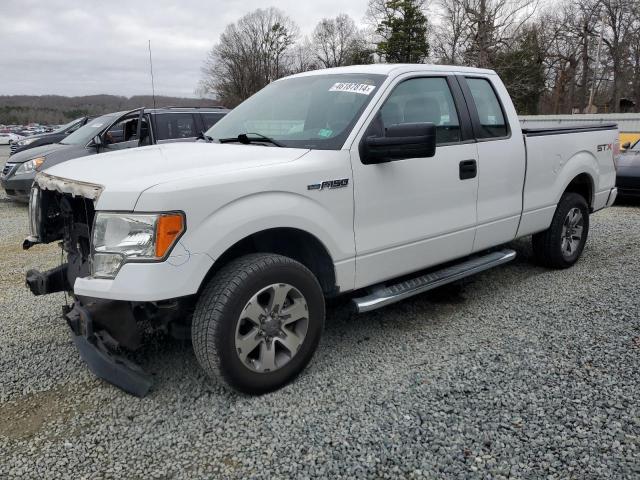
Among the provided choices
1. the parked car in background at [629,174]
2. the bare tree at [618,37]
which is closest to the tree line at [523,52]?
the bare tree at [618,37]

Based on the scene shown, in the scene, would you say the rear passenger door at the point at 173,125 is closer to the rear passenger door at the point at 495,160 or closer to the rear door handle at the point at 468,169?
the rear passenger door at the point at 495,160

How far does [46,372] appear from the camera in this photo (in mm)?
3334

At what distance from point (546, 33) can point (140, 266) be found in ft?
153

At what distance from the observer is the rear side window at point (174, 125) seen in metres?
8.72

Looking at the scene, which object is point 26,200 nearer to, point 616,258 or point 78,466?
point 78,466

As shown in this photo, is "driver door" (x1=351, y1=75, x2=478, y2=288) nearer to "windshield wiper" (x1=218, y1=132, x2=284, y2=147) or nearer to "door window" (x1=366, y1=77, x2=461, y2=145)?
"door window" (x1=366, y1=77, x2=461, y2=145)

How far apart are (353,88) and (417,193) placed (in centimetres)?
85

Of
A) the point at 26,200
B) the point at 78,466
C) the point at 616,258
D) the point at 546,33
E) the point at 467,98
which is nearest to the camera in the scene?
the point at 78,466

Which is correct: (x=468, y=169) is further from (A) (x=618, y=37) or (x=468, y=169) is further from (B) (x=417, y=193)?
(A) (x=618, y=37)

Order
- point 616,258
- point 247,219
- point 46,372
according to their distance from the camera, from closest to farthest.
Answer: point 247,219 < point 46,372 < point 616,258

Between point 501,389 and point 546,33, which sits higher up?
point 546,33

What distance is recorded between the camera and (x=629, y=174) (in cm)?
929

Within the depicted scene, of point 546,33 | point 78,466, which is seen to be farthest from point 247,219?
point 546,33

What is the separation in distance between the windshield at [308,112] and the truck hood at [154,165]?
222 millimetres
